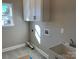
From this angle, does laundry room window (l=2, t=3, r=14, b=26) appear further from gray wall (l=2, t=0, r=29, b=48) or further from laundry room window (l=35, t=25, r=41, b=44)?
laundry room window (l=35, t=25, r=41, b=44)

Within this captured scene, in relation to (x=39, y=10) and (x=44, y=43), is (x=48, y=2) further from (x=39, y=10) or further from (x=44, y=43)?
(x=44, y=43)

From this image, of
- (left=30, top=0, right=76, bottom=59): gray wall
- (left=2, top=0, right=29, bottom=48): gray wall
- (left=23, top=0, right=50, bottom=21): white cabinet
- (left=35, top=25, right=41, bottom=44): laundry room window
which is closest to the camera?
(left=30, top=0, right=76, bottom=59): gray wall

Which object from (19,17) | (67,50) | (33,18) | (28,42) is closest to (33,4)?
(33,18)

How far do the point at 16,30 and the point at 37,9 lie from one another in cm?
174

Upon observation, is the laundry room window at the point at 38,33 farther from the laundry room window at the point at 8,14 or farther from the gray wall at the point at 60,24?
the laundry room window at the point at 8,14

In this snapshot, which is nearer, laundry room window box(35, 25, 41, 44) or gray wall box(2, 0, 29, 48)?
laundry room window box(35, 25, 41, 44)

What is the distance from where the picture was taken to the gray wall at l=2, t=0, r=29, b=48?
475 cm

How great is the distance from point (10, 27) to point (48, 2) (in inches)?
87.5

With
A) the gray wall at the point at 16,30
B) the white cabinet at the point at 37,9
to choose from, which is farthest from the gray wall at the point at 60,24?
the gray wall at the point at 16,30

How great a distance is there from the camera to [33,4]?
4.24 metres

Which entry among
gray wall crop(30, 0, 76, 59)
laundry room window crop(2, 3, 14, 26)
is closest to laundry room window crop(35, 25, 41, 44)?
gray wall crop(30, 0, 76, 59)

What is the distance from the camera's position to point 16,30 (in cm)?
501

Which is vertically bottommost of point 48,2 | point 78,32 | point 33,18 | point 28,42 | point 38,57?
point 38,57

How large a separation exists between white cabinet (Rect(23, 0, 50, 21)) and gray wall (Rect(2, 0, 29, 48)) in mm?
389
